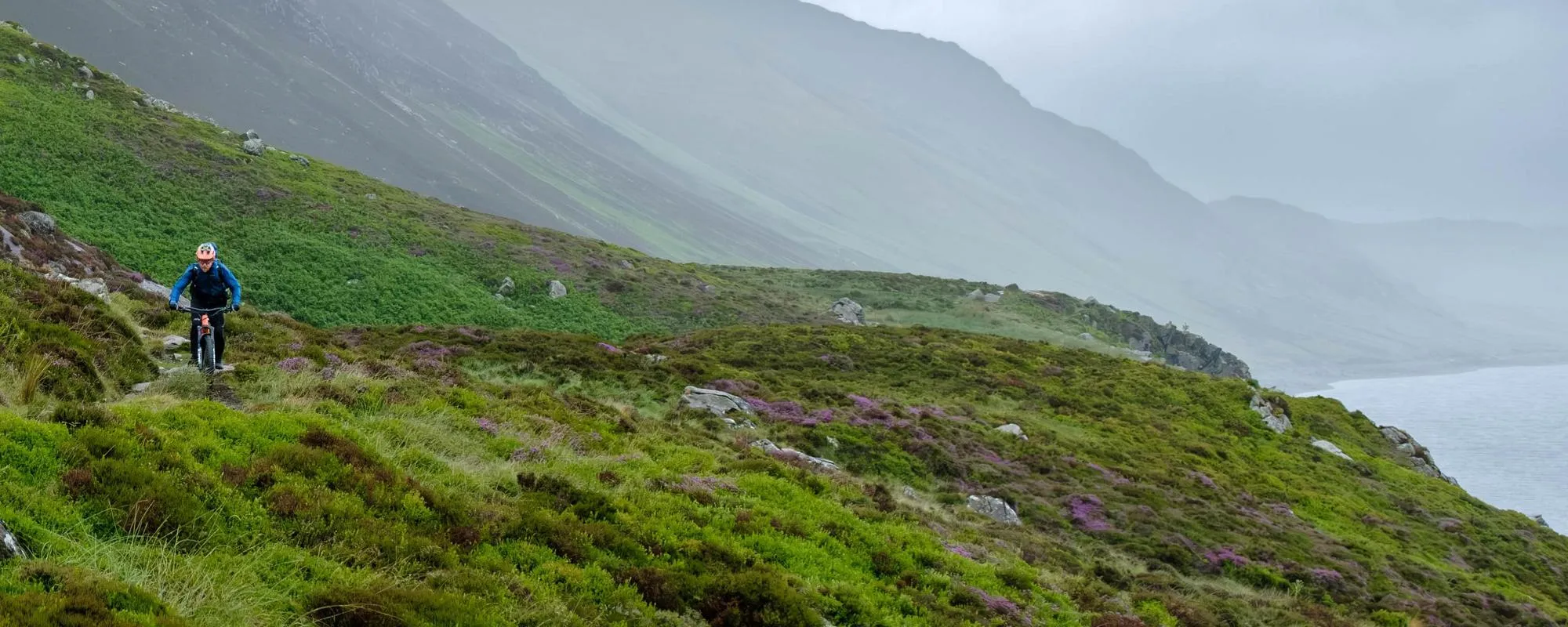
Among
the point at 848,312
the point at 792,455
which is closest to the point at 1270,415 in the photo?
the point at 848,312

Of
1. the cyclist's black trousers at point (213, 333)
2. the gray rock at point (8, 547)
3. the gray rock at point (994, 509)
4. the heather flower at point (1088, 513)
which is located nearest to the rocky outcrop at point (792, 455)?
the gray rock at point (994, 509)

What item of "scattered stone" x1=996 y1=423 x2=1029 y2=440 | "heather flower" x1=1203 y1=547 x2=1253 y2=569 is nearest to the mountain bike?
"heather flower" x1=1203 y1=547 x2=1253 y2=569

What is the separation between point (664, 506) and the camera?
1487cm

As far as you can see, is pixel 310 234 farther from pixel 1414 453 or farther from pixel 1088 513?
pixel 1414 453

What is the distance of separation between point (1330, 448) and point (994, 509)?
2936 centimetres

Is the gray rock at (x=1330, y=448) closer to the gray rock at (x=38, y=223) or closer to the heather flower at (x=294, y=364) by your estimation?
the heather flower at (x=294, y=364)

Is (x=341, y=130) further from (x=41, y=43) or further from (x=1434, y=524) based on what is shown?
(x=1434, y=524)

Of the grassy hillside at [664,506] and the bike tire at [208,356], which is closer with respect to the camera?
the grassy hillside at [664,506]

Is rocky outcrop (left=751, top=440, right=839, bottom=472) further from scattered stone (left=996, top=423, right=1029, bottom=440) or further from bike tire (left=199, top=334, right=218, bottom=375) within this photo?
bike tire (left=199, top=334, right=218, bottom=375)

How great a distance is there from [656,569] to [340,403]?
9.23 meters

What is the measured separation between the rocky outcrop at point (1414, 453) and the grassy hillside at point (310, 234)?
2608 cm

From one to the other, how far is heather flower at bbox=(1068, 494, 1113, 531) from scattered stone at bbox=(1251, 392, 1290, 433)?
2376 cm

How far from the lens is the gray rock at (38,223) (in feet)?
105

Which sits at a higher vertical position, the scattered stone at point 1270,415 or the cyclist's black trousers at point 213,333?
the scattered stone at point 1270,415
